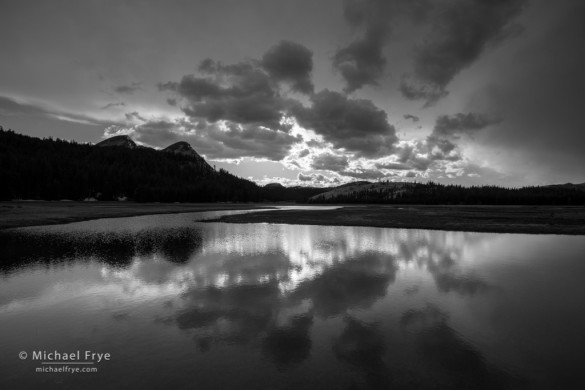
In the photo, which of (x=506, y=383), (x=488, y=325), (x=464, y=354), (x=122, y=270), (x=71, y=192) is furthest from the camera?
(x=71, y=192)

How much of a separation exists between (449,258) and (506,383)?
2410 cm

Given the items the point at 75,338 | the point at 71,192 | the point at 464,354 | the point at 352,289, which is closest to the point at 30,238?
the point at 75,338

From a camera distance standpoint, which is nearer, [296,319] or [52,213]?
[296,319]

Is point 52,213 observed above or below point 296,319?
above

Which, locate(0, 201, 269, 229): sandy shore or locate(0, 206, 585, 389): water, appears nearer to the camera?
locate(0, 206, 585, 389): water

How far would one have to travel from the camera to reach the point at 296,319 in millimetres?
15977

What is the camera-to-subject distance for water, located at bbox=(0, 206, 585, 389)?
10656mm

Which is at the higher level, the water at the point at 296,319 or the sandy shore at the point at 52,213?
→ the sandy shore at the point at 52,213

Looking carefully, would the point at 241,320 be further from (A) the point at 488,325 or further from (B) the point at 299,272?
(A) the point at 488,325

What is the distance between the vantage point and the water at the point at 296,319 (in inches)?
420

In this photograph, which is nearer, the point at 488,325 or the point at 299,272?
the point at 488,325

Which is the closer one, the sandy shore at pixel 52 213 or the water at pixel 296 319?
the water at pixel 296 319

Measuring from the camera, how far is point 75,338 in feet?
44.7

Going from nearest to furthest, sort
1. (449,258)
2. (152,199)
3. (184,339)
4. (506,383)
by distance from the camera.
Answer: (506,383) → (184,339) → (449,258) → (152,199)
